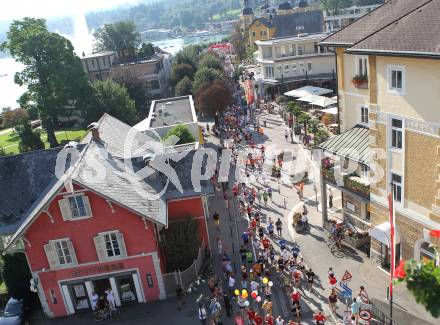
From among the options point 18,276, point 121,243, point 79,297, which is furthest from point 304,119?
point 18,276

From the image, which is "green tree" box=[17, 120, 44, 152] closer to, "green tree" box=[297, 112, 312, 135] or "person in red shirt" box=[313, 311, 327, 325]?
"green tree" box=[297, 112, 312, 135]

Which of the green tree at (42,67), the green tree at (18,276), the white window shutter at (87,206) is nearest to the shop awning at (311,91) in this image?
the green tree at (42,67)

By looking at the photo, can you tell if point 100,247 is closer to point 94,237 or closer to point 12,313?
point 94,237

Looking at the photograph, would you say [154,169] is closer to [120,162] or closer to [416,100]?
[120,162]

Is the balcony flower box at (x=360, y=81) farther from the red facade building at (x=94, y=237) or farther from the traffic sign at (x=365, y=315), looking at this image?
the red facade building at (x=94, y=237)

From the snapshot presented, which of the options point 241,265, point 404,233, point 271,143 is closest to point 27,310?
point 241,265

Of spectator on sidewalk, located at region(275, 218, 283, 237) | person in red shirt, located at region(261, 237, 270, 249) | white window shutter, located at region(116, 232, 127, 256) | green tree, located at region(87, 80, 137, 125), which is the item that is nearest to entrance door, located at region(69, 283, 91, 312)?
white window shutter, located at region(116, 232, 127, 256)
